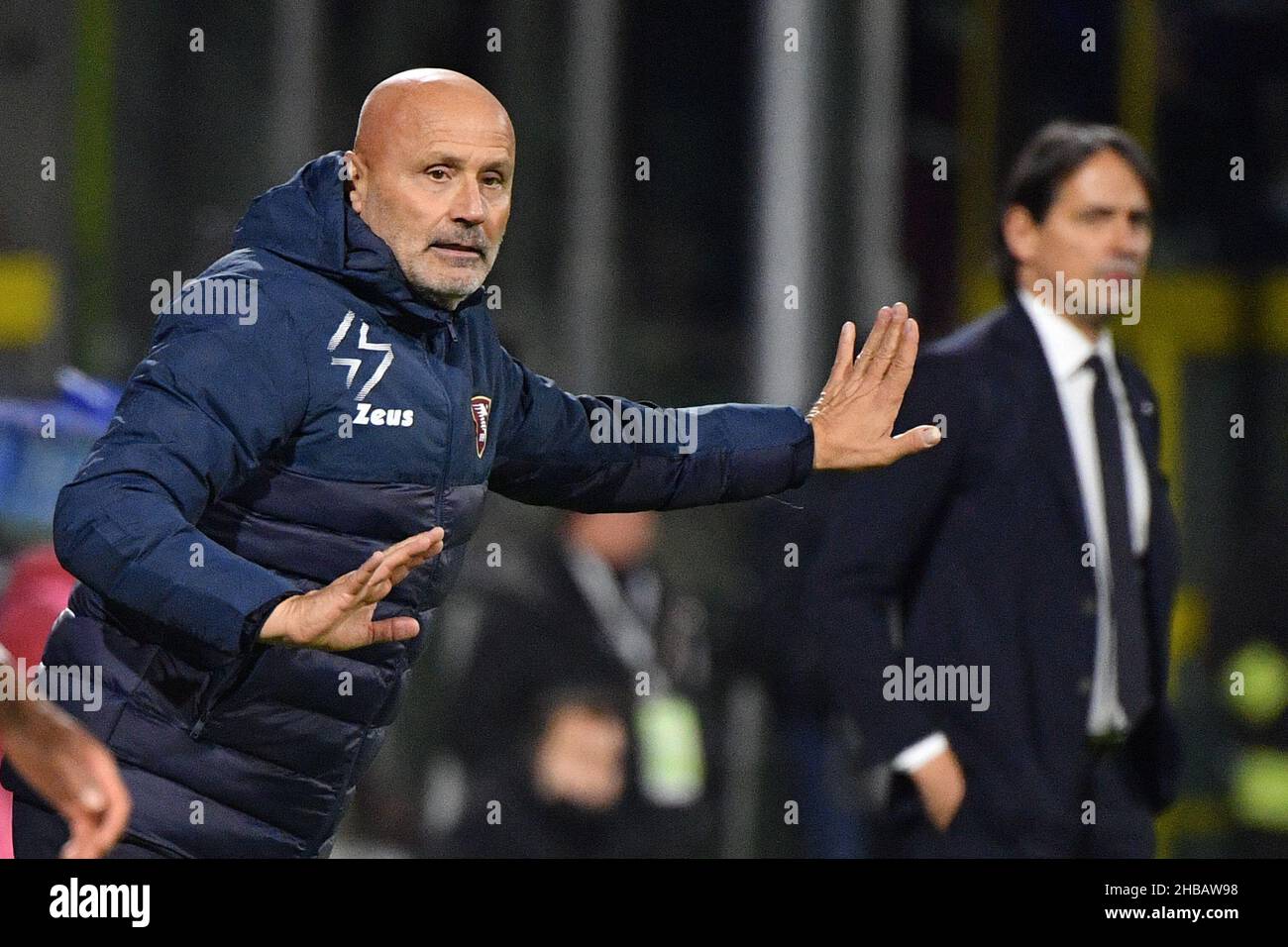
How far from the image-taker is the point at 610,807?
6.28 m

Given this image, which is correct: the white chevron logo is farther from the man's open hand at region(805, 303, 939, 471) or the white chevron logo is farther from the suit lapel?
the suit lapel

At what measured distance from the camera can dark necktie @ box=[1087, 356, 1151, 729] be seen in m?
4.63

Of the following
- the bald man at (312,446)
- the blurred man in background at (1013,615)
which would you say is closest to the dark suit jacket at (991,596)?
the blurred man in background at (1013,615)

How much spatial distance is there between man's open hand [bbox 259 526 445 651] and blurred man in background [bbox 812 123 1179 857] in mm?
1643

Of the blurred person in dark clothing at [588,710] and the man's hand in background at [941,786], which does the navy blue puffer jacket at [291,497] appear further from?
the blurred person in dark clothing at [588,710]

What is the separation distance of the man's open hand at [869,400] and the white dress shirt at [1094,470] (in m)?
0.76

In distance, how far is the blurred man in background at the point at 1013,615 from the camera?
462 cm

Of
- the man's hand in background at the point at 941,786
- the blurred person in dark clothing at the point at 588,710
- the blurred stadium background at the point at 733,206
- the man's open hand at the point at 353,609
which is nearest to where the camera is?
the man's open hand at the point at 353,609

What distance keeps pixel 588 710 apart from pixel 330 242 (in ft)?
9.15

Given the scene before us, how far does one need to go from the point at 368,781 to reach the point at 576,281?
196 centimetres

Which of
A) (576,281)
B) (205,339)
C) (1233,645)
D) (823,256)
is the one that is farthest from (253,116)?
(205,339)

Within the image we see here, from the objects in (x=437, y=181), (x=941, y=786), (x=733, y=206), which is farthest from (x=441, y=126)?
(x=733, y=206)

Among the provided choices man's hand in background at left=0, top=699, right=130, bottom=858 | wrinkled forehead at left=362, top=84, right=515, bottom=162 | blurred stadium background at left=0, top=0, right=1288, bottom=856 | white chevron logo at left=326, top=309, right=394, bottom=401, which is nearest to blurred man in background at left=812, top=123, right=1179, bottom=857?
wrinkled forehead at left=362, top=84, right=515, bottom=162
